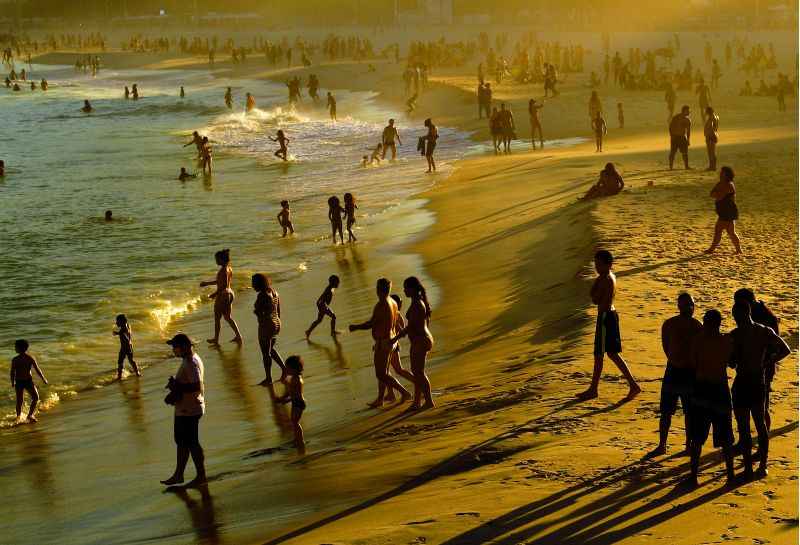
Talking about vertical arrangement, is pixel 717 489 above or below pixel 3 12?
below

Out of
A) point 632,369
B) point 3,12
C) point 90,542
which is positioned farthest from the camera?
point 3,12

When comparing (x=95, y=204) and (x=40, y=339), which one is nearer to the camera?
(x=40, y=339)

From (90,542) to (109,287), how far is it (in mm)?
11780

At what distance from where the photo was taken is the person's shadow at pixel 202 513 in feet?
28.6

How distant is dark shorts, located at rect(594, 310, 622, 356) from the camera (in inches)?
402

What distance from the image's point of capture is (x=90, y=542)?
8977mm

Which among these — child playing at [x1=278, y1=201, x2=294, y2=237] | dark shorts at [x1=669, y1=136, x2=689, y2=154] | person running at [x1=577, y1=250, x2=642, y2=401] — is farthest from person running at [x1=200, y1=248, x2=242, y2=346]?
dark shorts at [x1=669, y1=136, x2=689, y2=154]

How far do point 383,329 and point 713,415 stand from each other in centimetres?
365

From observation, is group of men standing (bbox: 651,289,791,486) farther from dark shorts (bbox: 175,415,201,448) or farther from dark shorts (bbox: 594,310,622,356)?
dark shorts (bbox: 175,415,201,448)

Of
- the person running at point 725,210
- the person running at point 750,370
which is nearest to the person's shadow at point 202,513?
the person running at point 750,370

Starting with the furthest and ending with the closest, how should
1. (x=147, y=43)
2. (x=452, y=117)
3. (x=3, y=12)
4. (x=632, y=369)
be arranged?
(x=3, y=12)
(x=147, y=43)
(x=452, y=117)
(x=632, y=369)

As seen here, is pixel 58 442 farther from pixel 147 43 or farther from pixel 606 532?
pixel 147 43

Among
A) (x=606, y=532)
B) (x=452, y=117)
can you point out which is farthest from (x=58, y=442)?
(x=452, y=117)

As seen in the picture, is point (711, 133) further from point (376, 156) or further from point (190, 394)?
point (190, 394)
